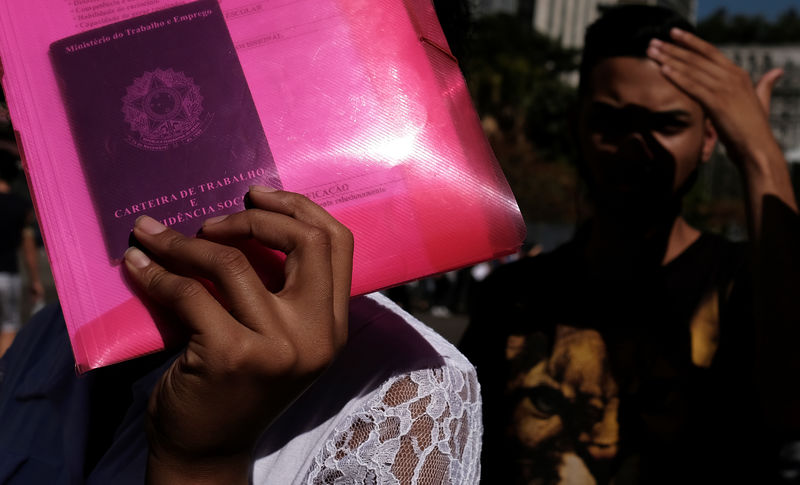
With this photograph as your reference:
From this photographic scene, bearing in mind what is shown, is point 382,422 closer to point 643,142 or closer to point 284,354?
point 284,354

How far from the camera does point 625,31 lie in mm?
1822

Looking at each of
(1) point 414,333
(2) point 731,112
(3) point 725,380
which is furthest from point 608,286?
(1) point 414,333

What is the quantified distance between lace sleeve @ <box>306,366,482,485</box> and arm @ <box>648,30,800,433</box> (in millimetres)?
825

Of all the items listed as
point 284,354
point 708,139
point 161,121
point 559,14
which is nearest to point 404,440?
point 284,354

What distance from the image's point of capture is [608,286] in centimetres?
173

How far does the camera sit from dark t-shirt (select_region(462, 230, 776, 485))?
1521mm

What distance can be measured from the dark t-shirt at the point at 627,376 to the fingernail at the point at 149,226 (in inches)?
43.1

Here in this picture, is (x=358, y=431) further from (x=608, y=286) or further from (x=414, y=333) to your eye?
(x=608, y=286)

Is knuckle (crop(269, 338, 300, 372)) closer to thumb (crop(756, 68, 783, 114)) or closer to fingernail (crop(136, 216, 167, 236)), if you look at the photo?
fingernail (crop(136, 216, 167, 236))

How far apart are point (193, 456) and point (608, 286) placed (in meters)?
1.19

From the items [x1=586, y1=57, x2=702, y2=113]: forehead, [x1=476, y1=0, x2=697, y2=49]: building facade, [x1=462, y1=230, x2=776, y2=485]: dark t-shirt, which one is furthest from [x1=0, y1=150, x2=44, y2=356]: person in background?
[x1=476, y1=0, x2=697, y2=49]: building facade

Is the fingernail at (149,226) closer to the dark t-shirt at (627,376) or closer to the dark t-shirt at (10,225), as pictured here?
the dark t-shirt at (627,376)

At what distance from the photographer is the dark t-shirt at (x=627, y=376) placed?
152 centimetres

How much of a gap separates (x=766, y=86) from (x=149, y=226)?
5.13ft
